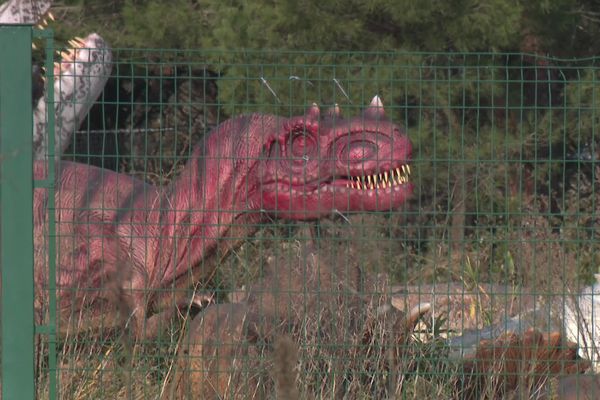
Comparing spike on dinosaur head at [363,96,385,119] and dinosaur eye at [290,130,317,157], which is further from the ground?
spike on dinosaur head at [363,96,385,119]

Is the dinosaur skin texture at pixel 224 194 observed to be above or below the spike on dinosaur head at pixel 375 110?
below

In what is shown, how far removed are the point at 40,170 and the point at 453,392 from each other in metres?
2.38

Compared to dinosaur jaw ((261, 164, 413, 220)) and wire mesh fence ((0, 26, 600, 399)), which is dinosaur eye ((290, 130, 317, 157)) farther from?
dinosaur jaw ((261, 164, 413, 220))

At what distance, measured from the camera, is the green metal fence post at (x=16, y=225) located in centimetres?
524

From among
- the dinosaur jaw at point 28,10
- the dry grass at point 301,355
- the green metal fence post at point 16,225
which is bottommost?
the dry grass at point 301,355

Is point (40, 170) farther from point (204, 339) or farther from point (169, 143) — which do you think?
point (169, 143)

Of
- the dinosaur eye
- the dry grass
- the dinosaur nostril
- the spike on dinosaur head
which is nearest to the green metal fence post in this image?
the dry grass

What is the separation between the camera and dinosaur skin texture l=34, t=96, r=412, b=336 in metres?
5.74

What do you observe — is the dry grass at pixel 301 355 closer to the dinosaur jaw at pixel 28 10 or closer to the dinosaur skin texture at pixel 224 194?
the dinosaur skin texture at pixel 224 194

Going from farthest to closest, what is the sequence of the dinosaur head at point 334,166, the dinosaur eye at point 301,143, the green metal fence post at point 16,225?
the dinosaur eye at point 301,143
the dinosaur head at point 334,166
the green metal fence post at point 16,225

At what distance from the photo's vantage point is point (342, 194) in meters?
5.81

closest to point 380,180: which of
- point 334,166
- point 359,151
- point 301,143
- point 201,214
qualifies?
point 359,151

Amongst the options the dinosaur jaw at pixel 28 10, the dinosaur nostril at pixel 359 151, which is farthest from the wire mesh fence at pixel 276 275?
the dinosaur jaw at pixel 28 10

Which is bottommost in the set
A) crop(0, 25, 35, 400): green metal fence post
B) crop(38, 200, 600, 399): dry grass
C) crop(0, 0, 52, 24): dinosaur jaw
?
crop(38, 200, 600, 399): dry grass
